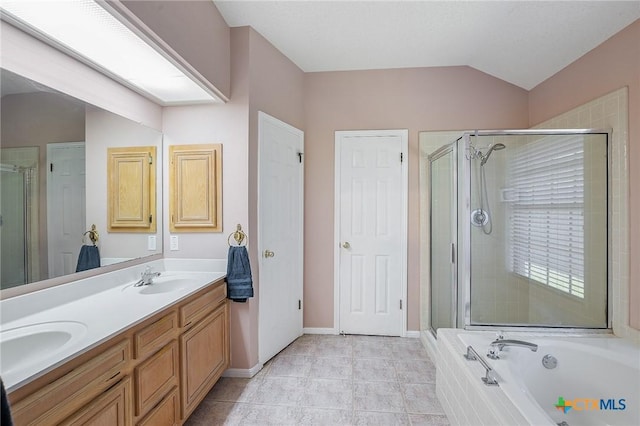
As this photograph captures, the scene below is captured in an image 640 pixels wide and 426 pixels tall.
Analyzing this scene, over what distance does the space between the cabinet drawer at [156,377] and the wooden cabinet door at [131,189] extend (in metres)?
0.89

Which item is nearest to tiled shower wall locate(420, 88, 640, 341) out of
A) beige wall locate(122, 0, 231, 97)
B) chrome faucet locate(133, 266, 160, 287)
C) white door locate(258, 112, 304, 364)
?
white door locate(258, 112, 304, 364)

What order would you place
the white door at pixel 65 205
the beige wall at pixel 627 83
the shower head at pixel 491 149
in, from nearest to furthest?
the white door at pixel 65 205, the beige wall at pixel 627 83, the shower head at pixel 491 149

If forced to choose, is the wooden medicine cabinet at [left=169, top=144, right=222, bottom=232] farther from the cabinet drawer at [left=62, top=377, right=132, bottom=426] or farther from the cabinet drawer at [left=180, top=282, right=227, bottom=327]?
the cabinet drawer at [left=62, top=377, right=132, bottom=426]

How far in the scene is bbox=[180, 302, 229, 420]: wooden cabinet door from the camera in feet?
5.12

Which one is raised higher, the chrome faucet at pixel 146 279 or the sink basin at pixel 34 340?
the chrome faucet at pixel 146 279

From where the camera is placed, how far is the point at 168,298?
1.49m

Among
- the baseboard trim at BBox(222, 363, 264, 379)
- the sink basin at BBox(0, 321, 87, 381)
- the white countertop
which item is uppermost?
the white countertop

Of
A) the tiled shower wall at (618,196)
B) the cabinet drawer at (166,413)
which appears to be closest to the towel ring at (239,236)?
the cabinet drawer at (166,413)

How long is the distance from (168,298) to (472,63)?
3.26 m

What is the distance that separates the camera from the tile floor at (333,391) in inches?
67.4

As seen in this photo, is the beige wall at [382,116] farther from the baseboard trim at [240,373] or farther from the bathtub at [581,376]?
the bathtub at [581,376]

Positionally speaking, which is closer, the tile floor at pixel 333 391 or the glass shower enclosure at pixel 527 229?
the tile floor at pixel 333 391

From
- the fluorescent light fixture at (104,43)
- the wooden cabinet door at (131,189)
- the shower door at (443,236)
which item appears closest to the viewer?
the fluorescent light fixture at (104,43)

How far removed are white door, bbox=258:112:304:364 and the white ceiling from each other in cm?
72
